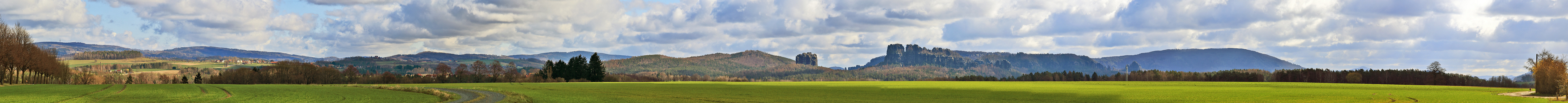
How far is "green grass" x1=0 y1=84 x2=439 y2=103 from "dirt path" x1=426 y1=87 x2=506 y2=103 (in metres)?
1.86

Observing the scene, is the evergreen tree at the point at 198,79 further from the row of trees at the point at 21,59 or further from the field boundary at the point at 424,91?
the field boundary at the point at 424,91

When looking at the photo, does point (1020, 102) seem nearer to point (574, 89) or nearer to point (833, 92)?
point (833, 92)

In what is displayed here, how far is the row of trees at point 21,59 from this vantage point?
69.6 meters

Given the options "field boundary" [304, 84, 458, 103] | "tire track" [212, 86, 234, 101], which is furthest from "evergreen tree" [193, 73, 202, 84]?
"tire track" [212, 86, 234, 101]

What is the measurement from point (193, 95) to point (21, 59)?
5214cm

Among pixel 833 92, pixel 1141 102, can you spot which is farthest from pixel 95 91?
pixel 1141 102

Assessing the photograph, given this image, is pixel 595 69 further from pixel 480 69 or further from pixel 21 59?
pixel 21 59

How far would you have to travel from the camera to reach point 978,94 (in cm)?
5591

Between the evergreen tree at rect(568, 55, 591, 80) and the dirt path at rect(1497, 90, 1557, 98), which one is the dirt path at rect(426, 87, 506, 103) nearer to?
the dirt path at rect(1497, 90, 1557, 98)

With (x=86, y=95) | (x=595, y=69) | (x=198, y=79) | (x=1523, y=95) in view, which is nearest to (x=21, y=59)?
(x=86, y=95)

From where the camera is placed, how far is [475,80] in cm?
11806

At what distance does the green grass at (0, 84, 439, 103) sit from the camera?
111ft

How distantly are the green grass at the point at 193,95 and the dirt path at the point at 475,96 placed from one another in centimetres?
186

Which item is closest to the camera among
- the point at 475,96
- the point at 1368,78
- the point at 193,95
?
the point at 193,95
